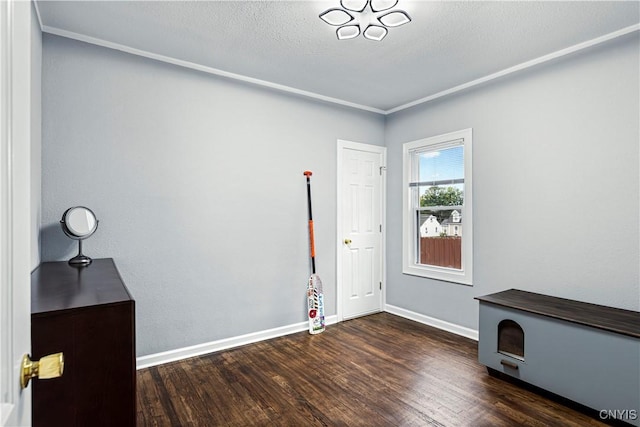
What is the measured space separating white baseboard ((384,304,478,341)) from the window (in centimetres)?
47

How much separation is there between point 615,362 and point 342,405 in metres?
1.66

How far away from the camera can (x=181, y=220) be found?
3010 millimetres

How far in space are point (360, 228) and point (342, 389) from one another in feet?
6.78

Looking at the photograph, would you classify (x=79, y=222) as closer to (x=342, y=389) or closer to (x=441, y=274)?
(x=342, y=389)

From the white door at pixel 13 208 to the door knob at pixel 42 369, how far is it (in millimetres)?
18

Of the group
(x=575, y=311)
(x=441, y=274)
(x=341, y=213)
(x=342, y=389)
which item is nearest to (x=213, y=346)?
(x=342, y=389)

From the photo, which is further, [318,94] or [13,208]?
[318,94]

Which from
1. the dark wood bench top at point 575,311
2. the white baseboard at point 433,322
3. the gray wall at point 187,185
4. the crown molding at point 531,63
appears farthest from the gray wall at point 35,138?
the white baseboard at point 433,322

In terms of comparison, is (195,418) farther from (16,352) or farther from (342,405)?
(16,352)

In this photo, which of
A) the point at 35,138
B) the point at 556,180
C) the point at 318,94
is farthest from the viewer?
the point at 318,94

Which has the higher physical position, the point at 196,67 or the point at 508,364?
the point at 196,67

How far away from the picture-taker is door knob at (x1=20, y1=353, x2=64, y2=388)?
2.24ft

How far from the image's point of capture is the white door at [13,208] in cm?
59

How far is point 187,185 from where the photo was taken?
9.97ft
